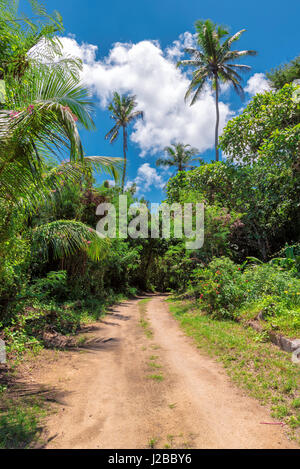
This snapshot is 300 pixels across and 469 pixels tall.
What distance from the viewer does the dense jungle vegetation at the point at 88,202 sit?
3.84 metres

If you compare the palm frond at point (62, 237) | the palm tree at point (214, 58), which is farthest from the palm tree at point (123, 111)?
the palm frond at point (62, 237)

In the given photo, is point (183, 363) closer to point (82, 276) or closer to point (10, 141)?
point (10, 141)

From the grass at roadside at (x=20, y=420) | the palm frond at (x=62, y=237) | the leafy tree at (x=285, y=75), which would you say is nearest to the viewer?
the grass at roadside at (x=20, y=420)

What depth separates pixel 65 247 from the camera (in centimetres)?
800

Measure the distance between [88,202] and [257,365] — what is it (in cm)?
1049

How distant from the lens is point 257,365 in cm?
432

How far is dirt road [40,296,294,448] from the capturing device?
8.90 feet

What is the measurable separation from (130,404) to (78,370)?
173 cm

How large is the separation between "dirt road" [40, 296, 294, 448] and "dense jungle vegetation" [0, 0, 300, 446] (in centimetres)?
159

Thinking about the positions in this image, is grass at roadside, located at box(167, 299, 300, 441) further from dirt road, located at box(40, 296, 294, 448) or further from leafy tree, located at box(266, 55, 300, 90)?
leafy tree, located at box(266, 55, 300, 90)

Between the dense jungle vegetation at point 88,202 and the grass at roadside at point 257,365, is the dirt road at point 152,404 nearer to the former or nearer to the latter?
the grass at roadside at point 257,365

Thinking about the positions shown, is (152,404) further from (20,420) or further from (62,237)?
(62,237)

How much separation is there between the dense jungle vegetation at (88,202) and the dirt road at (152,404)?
159 centimetres

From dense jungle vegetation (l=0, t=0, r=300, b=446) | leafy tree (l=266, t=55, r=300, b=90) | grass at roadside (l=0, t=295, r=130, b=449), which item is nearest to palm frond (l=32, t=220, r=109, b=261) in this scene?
dense jungle vegetation (l=0, t=0, r=300, b=446)
